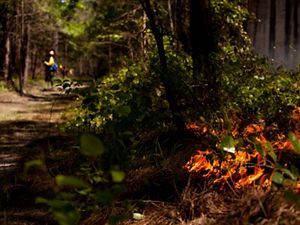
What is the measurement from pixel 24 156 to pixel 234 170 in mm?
4237

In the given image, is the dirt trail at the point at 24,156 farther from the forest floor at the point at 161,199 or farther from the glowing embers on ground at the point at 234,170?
the glowing embers on ground at the point at 234,170

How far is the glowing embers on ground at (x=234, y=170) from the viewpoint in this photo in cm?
413

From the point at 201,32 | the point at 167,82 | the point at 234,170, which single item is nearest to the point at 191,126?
the point at 167,82

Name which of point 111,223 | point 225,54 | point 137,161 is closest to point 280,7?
point 225,54

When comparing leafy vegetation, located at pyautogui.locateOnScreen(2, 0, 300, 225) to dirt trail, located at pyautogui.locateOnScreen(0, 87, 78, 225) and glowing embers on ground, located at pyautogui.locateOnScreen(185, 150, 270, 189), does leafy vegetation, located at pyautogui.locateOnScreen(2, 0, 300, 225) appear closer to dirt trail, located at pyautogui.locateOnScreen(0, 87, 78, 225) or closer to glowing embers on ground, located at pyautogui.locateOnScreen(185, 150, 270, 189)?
glowing embers on ground, located at pyautogui.locateOnScreen(185, 150, 270, 189)

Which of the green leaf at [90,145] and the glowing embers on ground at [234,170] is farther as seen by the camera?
the glowing embers on ground at [234,170]

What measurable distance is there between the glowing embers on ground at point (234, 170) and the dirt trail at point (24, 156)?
150 centimetres

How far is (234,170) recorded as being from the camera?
428 cm

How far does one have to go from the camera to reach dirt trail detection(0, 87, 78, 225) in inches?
191

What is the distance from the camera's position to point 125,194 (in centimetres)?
487

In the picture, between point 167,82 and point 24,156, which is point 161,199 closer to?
point 167,82

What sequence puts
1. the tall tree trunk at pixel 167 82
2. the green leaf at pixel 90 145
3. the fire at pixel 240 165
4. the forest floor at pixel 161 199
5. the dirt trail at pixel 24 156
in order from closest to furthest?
the green leaf at pixel 90 145, the forest floor at pixel 161 199, the fire at pixel 240 165, the dirt trail at pixel 24 156, the tall tree trunk at pixel 167 82

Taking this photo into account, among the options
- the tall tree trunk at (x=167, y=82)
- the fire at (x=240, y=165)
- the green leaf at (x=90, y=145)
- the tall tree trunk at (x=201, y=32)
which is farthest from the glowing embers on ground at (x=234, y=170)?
the tall tree trunk at (x=201, y=32)

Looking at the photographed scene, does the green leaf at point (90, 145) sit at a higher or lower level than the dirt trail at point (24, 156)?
higher
